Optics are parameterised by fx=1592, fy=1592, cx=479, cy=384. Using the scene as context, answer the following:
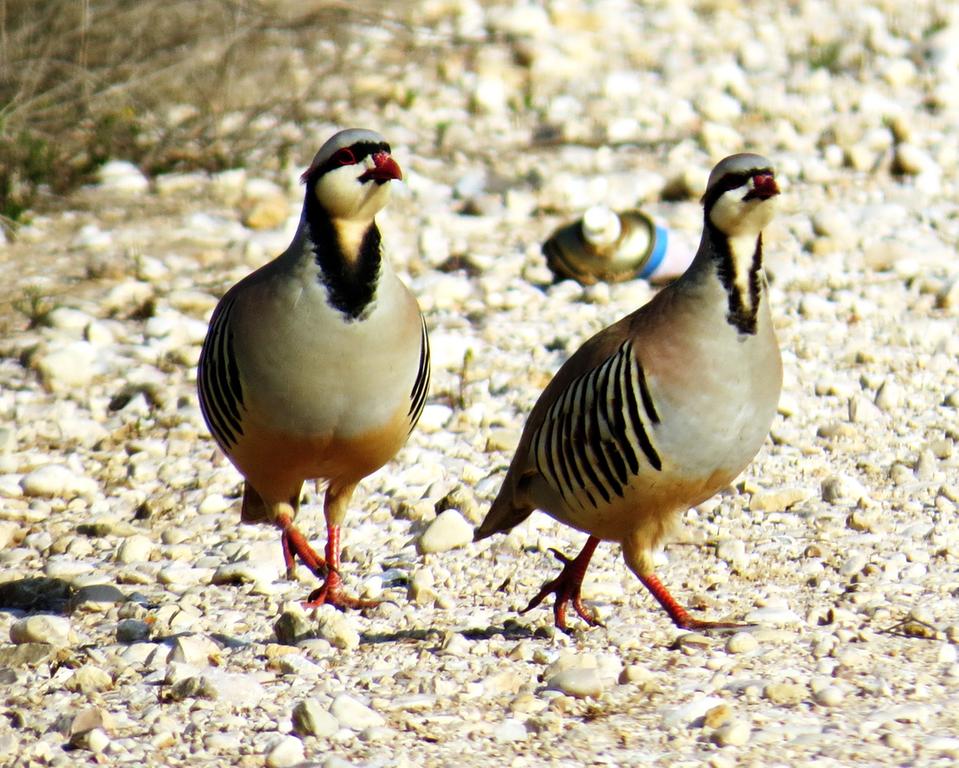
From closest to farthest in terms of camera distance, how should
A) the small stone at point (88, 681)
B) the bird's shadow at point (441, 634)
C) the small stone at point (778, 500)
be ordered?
the small stone at point (88, 681) < the bird's shadow at point (441, 634) < the small stone at point (778, 500)

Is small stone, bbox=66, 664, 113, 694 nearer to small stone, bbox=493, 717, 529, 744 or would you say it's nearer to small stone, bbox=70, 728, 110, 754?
small stone, bbox=70, 728, 110, 754

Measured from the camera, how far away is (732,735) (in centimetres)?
377

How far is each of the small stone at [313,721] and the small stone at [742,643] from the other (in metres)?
1.13

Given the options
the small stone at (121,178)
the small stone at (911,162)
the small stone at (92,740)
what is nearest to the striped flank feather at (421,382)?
the small stone at (92,740)

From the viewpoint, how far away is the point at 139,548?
211 inches

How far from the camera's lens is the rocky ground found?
3992 mm

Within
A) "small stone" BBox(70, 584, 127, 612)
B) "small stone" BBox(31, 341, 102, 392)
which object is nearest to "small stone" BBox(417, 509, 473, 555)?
"small stone" BBox(70, 584, 127, 612)

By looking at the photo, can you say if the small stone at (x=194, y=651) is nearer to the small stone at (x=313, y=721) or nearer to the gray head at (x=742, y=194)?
the small stone at (x=313, y=721)

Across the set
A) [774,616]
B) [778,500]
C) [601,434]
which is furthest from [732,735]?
[778,500]

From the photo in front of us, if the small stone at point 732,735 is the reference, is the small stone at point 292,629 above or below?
below

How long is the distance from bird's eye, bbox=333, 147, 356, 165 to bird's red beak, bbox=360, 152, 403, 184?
6cm

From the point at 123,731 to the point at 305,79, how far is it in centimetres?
673

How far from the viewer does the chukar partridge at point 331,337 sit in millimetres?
4551

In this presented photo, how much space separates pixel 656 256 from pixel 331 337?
3251 millimetres
